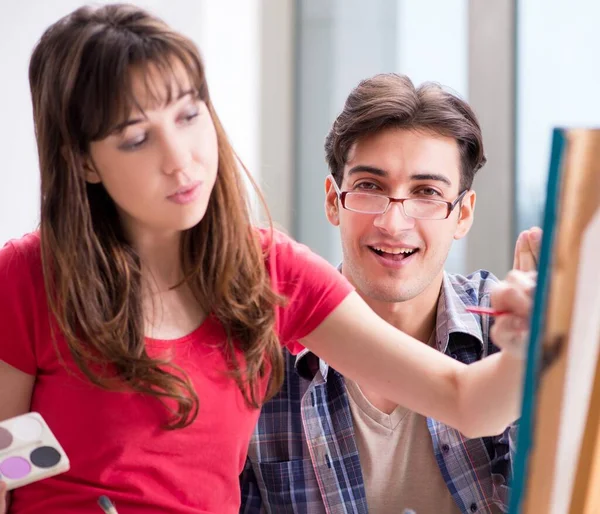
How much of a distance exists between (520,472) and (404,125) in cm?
97

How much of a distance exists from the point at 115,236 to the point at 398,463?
61 cm

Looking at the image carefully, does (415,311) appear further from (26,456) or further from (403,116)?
(26,456)

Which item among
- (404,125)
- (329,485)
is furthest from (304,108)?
(329,485)

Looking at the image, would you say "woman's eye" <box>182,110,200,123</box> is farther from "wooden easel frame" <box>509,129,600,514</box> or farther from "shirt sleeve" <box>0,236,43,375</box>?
"wooden easel frame" <box>509,129,600,514</box>

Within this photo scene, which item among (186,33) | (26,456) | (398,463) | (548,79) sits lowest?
(398,463)

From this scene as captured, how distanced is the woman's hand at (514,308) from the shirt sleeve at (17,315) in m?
0.49

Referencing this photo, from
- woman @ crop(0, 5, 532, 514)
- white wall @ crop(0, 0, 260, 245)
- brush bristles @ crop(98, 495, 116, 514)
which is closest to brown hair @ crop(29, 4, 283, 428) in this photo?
woman @ crop(0, 5, 532, 514)

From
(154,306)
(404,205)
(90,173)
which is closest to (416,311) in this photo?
(404,205)

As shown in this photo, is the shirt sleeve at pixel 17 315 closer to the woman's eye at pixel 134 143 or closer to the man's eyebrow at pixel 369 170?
the woman's eye at pixel 134 143

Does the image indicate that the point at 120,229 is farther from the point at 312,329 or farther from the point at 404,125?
the point at 404,125

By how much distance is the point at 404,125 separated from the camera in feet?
4.58

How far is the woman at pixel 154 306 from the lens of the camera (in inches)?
33.2

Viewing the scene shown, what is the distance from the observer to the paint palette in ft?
2.71

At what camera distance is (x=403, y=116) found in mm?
1392
